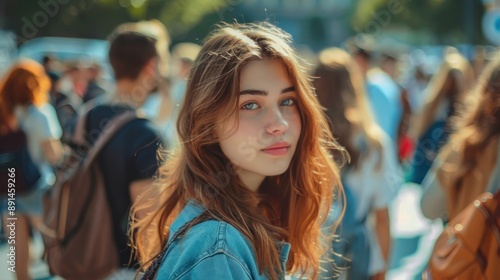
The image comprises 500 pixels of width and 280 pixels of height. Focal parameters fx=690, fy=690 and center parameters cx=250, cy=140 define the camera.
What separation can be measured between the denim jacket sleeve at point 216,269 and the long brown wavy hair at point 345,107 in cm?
204

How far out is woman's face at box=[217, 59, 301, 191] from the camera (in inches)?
67.8

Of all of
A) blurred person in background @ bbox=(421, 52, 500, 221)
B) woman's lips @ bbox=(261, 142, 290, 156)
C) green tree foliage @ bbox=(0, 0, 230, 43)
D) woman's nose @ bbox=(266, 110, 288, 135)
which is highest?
green tree foliage @ bbox=(0, 0, 230, 43)

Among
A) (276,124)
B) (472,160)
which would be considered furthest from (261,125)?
(472,160)

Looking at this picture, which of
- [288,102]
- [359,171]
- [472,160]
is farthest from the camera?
[359,171]

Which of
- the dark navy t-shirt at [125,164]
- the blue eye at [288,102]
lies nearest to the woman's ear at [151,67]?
the dark navy t-shirt at [125,164]

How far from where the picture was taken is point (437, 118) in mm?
5719

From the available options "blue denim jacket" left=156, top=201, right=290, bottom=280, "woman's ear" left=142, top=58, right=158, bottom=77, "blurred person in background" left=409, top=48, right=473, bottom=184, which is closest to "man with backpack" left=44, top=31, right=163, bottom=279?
"woman's ear" left=142, top=58, right=158, bottom=77

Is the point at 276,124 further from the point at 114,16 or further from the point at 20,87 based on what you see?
the point at 114,16

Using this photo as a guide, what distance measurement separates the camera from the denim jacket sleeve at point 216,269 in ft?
4.84

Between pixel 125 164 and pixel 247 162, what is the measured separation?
138 cm

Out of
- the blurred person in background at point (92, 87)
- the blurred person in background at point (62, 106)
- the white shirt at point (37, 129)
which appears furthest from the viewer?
the blurred person in background at point (92, 87)

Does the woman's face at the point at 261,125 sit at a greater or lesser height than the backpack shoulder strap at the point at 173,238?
greater

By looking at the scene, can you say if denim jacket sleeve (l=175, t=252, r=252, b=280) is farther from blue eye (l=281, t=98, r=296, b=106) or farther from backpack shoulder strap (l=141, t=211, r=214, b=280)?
blue eye (l=281, t=98, r=296, b=106)

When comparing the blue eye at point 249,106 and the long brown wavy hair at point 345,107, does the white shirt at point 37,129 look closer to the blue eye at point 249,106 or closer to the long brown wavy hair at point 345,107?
the long brown wavy hair at point 345,107
